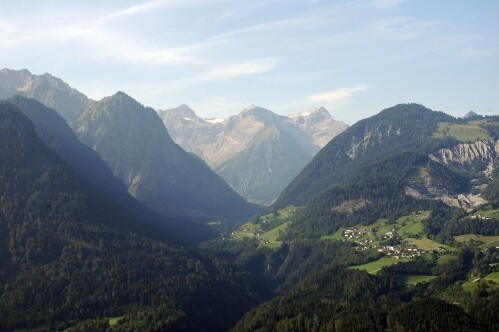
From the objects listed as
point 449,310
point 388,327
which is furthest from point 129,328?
point 449,310

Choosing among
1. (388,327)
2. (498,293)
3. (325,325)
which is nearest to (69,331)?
(325,325)

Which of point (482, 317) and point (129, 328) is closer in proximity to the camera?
point (482, 317)

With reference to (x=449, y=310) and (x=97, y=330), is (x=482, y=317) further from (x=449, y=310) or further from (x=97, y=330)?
(x=97, y=330)

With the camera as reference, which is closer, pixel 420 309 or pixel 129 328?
pixel 420 309

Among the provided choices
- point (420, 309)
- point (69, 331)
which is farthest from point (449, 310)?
point (69, 331)

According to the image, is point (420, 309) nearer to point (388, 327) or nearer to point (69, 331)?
point (388, 327)

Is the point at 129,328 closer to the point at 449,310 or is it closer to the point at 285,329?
the point at 285,329
